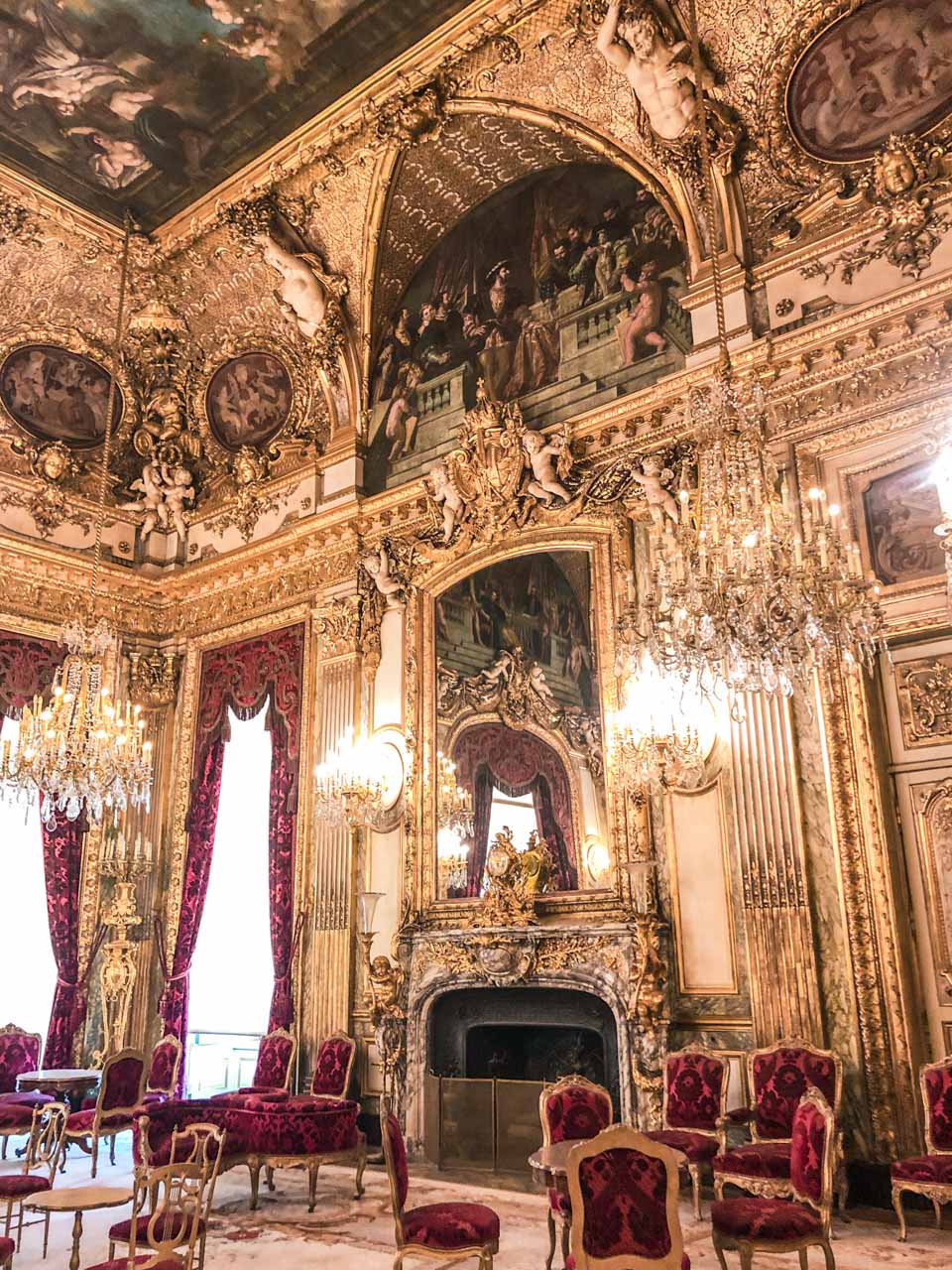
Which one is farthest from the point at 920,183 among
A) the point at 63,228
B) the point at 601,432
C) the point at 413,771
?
the point at 63,228

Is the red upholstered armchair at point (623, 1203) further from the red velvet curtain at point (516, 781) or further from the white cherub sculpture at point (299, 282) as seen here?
the white cherub sculpture at point (299, 282)

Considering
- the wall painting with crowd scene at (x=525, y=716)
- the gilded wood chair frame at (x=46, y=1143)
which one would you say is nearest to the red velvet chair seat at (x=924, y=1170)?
the wall painting with crowd scene at (x=525, y=716)

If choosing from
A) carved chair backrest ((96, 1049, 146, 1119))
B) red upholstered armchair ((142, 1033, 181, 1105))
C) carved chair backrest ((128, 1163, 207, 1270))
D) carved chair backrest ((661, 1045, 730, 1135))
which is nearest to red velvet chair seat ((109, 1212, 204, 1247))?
carved chair backrest ((128, 1163, 207, 1270))

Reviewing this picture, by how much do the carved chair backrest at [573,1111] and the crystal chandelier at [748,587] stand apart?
7.72 feet

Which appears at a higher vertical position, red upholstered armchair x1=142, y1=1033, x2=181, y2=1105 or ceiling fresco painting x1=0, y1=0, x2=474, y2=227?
ceiling fresco painting x1=0, y1=0, x2=474, y2=227

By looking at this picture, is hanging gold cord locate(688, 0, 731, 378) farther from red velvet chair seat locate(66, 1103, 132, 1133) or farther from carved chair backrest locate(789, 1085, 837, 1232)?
red velvet chair seat locate(66, 1103, 132, 1133)

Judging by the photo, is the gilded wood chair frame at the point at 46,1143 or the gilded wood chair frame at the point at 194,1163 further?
the gilded wood chair frame at the point at 46,1143

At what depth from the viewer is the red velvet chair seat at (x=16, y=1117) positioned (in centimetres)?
820

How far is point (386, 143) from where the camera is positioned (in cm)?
941

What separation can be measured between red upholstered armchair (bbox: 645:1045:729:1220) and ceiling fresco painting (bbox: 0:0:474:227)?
7893 mm

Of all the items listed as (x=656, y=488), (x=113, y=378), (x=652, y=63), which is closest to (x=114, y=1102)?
(x=656, y=488)

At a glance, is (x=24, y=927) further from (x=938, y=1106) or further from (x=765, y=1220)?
(x=938, y=1106)

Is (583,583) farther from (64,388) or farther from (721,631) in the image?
(64,388)

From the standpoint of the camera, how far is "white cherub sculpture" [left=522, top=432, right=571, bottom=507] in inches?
346
